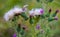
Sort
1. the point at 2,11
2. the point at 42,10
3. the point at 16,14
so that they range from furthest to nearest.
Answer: the point at 2,11, the point at 42,10, the point at 16,14

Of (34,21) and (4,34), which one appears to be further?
(4,34)

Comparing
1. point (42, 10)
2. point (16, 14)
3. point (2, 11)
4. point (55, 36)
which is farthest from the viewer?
point (2, 11)

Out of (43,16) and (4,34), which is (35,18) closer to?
(43,16)

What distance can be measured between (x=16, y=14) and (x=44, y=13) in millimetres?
193

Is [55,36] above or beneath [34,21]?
beneath

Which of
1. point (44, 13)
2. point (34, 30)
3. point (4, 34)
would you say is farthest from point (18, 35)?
point (4, 34)

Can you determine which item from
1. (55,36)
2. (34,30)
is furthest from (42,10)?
(55,36)

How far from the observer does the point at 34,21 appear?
1569 millimetres

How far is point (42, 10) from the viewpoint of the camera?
1.61 meters

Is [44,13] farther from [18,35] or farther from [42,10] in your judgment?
[18,35]

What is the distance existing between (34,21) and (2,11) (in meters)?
1.73

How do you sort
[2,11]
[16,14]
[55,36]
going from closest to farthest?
[16,14]
[55,36]
[2,11]

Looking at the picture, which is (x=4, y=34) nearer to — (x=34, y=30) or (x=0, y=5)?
(x=0, y=5)

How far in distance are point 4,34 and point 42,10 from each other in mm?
1425
